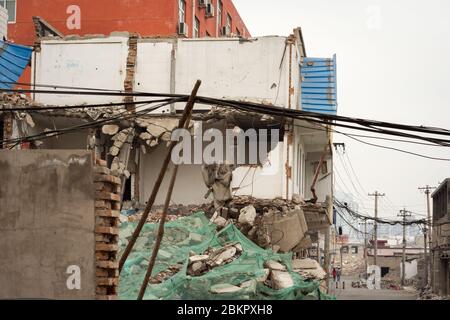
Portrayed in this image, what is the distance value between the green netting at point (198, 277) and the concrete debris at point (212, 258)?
0.18m

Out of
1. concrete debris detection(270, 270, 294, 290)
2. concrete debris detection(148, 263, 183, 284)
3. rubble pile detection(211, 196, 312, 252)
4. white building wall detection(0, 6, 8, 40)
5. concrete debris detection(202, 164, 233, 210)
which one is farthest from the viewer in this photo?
white building wall detection(0, 6, 8, 40)

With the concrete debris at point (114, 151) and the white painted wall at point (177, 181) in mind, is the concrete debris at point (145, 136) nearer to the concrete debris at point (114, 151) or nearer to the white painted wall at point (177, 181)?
A: the concrete debris at point (114, 151)

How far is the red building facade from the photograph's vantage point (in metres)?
30.9

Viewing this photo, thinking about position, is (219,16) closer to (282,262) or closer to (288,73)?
(288,73)

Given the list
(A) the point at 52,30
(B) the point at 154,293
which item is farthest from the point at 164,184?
(B) the point at 154,293

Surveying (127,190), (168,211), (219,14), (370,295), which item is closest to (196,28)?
(219,14)

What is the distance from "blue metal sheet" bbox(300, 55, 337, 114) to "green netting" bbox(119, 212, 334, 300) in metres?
9.24

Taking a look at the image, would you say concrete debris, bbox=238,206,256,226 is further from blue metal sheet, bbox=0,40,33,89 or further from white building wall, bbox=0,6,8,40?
white building wall, bbox=0,6,8,40

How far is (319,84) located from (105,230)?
66.1ft

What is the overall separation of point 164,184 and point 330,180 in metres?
9.34

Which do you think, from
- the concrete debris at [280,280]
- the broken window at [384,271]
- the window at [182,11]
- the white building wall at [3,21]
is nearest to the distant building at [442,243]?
the window at [182,11]

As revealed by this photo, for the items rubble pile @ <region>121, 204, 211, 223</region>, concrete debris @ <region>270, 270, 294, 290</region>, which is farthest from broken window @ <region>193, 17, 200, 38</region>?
concrete debris @ <region>270, 270, 294, 290</region>

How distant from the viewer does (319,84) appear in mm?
28641

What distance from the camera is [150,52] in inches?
1038
